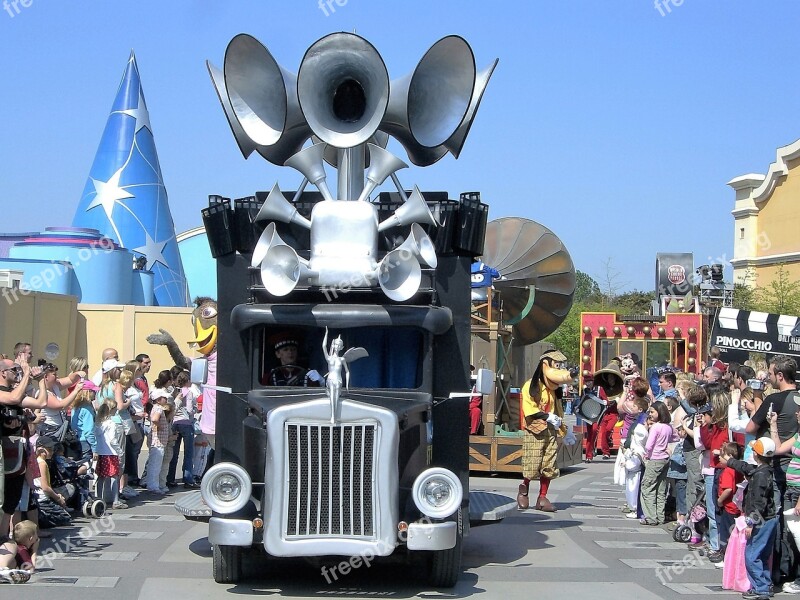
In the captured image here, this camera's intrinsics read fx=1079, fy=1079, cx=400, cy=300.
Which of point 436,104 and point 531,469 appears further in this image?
point 531,469

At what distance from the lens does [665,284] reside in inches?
2031

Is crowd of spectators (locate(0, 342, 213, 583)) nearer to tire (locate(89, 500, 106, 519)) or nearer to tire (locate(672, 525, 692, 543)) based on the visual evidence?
tire (locate(89, 500, 106, 519))

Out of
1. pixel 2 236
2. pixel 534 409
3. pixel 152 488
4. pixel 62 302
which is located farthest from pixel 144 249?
pixel 534 409

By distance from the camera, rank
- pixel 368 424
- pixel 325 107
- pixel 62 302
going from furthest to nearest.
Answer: pixel 62 302
pixel 325 107
pixel 368 424

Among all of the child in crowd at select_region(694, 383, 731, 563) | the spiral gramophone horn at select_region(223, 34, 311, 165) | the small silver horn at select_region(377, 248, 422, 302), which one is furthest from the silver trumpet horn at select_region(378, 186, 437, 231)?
the child in crowd at select_region(694, 383, 731, 563)

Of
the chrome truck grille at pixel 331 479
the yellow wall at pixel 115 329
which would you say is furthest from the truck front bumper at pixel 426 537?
the yellow wall at pixel 115 329

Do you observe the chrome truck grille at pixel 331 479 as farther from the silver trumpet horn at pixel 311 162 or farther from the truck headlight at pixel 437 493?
the silver trumpet horn at pixel 311 162

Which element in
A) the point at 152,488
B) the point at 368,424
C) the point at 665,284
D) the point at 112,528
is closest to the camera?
the point at 368,424

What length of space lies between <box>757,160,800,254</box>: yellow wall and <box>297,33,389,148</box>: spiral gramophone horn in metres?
40.6

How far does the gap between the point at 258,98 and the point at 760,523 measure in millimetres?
5911

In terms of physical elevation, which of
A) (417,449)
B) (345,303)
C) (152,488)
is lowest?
(152,488)

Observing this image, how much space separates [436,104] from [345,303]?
8.33 feet

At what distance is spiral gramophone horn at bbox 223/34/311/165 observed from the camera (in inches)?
398

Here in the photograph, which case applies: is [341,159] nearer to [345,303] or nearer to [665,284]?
[345,303]
